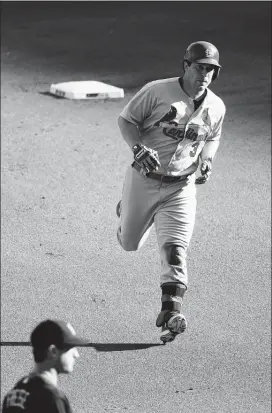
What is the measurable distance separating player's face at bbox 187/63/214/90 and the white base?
1001 centimetres

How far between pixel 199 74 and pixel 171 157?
87 centimetres

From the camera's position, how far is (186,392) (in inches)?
387

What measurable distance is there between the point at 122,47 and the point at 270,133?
4819 millimetres

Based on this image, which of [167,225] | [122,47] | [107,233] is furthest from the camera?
[122,47]

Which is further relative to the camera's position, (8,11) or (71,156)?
(8,11)

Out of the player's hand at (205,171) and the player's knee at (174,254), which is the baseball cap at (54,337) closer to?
the player's hand at (205,171)

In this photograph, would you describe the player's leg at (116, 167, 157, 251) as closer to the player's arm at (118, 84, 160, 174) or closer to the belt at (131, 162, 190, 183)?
the belt at (131, 162, 190, 183)

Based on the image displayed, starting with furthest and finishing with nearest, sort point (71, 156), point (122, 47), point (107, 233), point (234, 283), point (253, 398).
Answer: point (122, 47) < point (71, 156) < point (107, 233) < point (234, 283) < point (253, 398)

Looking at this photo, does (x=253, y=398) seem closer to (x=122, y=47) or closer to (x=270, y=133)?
(x=270, y=133)

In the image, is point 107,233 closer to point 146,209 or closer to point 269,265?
point 269,265

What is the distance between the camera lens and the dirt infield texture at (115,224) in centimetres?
1022

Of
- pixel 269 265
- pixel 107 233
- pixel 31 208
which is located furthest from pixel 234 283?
pixel 31 208

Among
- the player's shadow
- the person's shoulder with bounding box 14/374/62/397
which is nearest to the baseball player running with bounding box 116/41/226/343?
the player's shadow

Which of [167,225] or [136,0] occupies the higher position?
[167,225]
